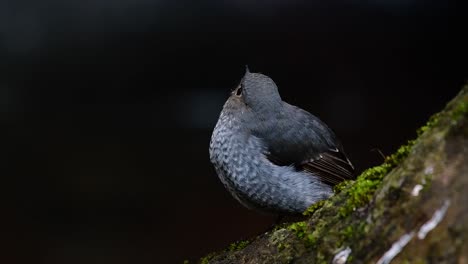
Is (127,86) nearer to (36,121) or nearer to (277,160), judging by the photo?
(36,121)

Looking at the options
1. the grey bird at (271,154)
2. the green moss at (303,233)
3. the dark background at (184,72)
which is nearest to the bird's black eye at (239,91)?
Answer: the grey bird at (271,154)

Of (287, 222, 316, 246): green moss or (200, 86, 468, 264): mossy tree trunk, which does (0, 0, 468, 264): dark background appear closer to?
(287, 222, 316, 246): green moss

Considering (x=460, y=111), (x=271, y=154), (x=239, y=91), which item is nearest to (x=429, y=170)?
(x=460, y=111)

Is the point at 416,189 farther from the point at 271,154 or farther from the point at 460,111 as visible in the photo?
the point at 271,154

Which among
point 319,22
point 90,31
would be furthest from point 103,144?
point 319,22

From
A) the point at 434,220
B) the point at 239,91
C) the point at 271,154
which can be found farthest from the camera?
the point at 239,91
